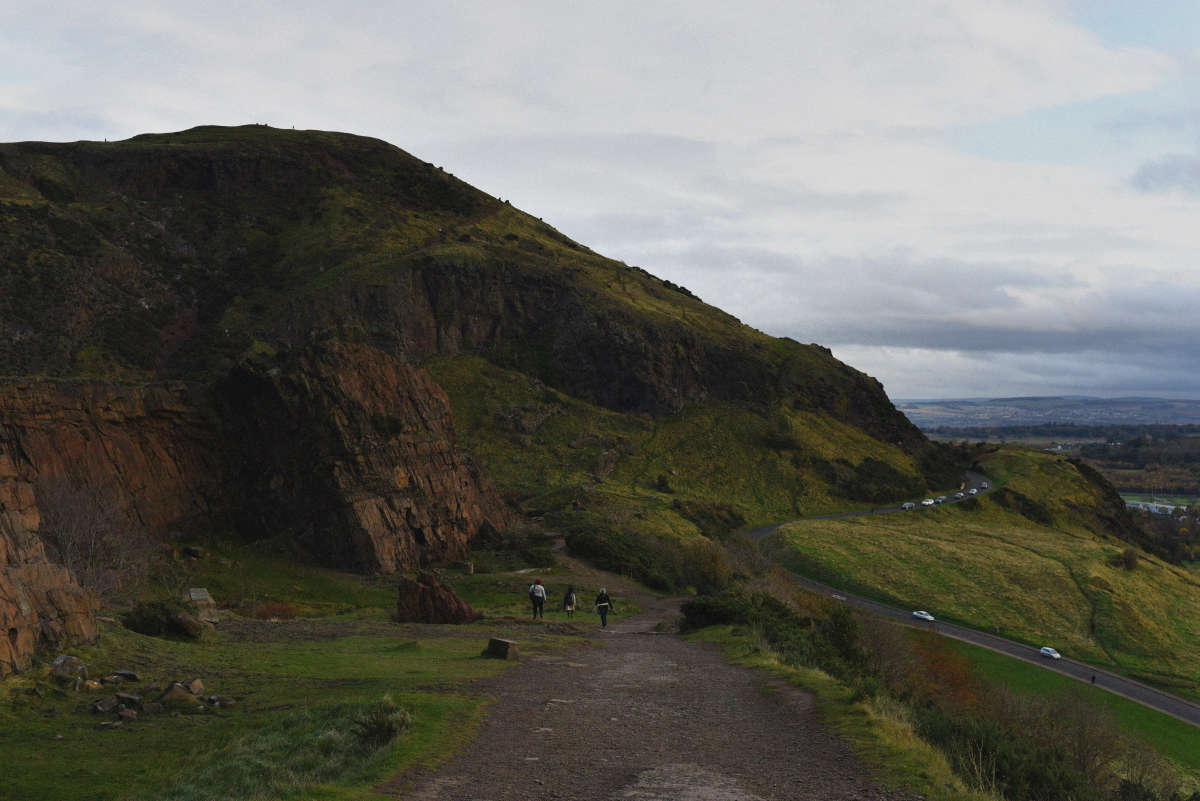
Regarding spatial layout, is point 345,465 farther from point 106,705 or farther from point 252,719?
point 252,719

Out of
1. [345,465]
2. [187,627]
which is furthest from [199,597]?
[345,465]

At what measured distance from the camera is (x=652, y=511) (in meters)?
82.2

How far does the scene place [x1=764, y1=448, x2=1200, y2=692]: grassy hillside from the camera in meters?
68.2

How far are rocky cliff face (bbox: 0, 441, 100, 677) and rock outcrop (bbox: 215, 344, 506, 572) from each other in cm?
2718

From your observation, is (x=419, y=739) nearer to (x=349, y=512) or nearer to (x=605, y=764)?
(x=605, y=764)

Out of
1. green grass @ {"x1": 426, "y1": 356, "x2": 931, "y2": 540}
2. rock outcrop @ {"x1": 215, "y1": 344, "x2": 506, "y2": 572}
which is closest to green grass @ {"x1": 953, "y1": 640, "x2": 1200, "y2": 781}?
green grass @ {"x1": 426, "y1": 356, "x2": 931, "y2": 540}

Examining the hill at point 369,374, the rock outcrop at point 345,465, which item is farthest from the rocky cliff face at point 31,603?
the rock outcrop at point 345,465

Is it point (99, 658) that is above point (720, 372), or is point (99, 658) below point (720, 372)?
below

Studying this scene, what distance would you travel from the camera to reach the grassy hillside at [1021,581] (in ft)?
224

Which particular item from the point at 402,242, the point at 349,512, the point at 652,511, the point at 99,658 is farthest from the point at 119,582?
the point at 402,242

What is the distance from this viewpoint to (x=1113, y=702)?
177ft

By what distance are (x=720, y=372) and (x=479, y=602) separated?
89948 millimetres

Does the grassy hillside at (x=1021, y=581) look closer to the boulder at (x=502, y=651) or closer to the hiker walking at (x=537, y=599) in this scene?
the hiker walking at (x=537, y=599)

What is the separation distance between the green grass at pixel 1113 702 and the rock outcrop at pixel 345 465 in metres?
38.7
